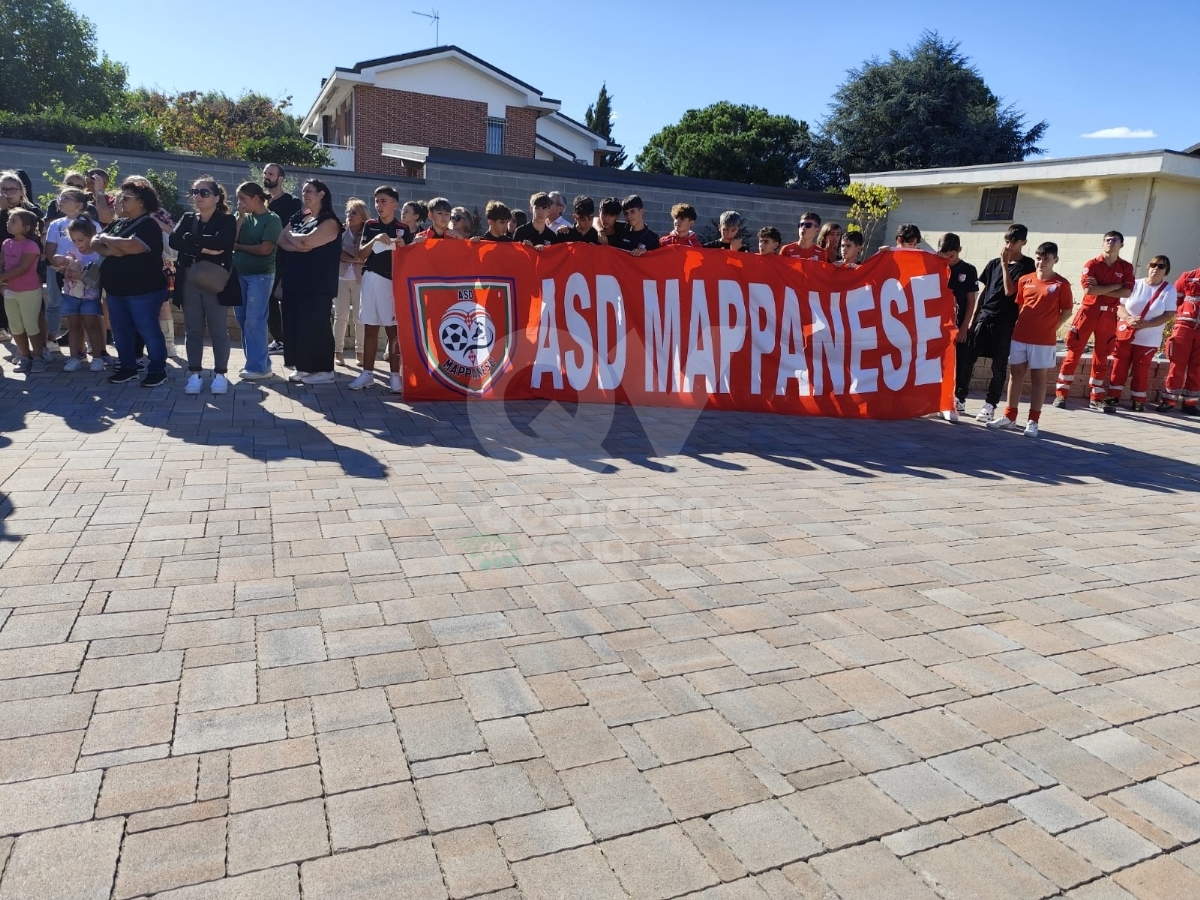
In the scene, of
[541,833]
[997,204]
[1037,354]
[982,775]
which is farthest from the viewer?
[997,204]

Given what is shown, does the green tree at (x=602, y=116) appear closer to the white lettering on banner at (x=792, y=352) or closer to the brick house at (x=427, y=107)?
the brick house at (x=427, y=107)

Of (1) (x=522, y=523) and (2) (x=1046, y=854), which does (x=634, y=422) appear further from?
(2) (x=1046, y=854)

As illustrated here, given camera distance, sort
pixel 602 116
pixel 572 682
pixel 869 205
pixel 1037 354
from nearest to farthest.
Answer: pixel 572 682, pixel 1037 354, pixel 869 205, pixel 602 116

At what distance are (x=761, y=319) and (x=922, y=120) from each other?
37.5 metres

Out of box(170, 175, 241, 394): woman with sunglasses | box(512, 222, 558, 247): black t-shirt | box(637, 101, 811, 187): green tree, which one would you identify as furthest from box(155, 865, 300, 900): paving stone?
box(637, 101, 811, 187): green tree

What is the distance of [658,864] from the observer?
85.9 inches

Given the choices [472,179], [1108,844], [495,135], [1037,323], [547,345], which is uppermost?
[495,135]

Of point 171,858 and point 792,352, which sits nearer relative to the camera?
point 171,858

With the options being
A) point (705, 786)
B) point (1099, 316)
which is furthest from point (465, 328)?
point (1099, 316)

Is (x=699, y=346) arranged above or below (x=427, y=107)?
below

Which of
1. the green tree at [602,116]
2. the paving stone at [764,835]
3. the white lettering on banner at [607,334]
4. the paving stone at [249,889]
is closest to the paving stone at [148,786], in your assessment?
the paving stone at [249,889]

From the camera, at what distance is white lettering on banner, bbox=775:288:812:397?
26.6ft

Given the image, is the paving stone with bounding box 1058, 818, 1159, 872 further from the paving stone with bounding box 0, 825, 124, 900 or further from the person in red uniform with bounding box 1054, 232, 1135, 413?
the person in red uniform with bounding box 1054, 232, 1135, 413

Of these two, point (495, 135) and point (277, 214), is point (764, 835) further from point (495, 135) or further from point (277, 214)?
point (495, 135)
